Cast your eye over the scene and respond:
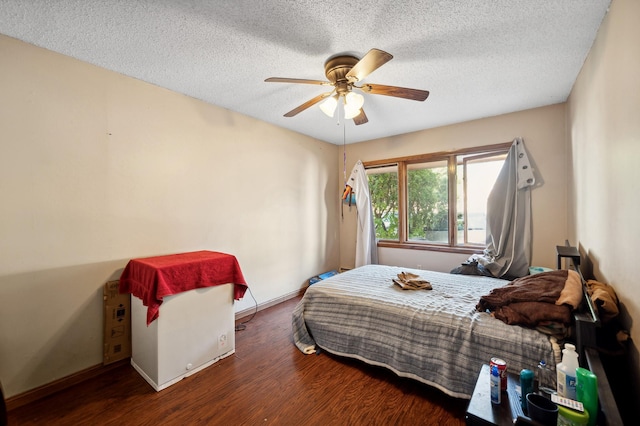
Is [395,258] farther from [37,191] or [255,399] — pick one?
[37,191]

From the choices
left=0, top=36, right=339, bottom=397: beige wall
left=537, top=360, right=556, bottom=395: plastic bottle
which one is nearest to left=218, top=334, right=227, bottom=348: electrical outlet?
left=0, top=36, right=339, bottom=397: beige wall

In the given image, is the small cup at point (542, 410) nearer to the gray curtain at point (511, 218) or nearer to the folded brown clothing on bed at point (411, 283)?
the folded brown clothing on bed at point (411, 283)

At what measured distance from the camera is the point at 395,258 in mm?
4305

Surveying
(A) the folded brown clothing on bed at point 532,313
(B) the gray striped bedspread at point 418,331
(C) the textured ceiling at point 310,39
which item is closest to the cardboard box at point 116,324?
(B) the gray striped bedspread at point 418,331

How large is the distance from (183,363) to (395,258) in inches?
127

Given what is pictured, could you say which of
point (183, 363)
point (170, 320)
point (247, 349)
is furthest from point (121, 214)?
point (247, 349)

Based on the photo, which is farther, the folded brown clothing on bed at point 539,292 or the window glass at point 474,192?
the window glass at point 474,192

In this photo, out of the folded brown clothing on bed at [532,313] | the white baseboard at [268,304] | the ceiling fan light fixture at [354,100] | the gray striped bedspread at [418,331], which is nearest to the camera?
the folded brown clothing on bed at [532,313]

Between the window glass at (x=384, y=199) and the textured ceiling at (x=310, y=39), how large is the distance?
184cm

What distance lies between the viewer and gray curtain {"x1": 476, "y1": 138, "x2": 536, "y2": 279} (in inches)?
124

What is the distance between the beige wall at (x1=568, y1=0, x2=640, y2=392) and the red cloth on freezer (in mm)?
2509

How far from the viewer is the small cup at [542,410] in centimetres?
99

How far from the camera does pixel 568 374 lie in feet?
3.58

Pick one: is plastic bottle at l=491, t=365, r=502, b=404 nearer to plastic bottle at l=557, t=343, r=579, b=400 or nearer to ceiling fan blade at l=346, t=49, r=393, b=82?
plastic bottle at l=557, t=343, r=579, b=400
